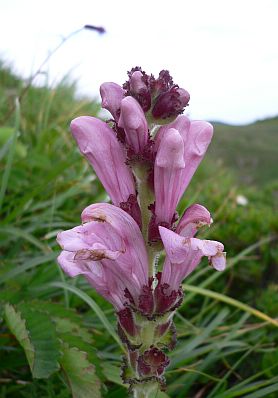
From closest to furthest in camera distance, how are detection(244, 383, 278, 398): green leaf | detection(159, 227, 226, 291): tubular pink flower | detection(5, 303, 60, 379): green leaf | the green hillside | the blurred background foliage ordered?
detection(159, 227, 226, 291): tubular pink flower → detection(5, 303, 60, 379): green leaf → the blurred background foliage → detection(244, 383, 278, 398): green leaf → the green hillside

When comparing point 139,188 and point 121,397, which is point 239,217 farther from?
point 139,188

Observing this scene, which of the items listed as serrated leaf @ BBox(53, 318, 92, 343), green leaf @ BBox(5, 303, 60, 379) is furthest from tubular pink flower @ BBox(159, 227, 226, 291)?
serrated leaf @ BBox(53, 318, 92, 343)

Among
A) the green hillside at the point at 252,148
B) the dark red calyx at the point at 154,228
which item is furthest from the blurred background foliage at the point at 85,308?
the green hillside at the point at 252,148

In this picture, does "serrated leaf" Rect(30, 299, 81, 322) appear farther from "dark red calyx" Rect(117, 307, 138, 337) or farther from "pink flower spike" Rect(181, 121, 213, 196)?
"pink flower spike" Rect(181, 121, 213, 196)

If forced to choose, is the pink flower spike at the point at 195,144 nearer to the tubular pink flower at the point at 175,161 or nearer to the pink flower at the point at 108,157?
the tubular pink flower at the point at 175,161

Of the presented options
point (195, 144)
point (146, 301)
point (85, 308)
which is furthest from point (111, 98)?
point (85, 308)

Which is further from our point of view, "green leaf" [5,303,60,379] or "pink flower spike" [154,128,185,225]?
"green leaf" [5,303,60,379]

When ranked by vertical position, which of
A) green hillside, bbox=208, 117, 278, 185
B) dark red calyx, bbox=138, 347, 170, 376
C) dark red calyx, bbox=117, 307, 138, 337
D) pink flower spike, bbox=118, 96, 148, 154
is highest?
pink flower spike, bbox=118, 96, 148, 154
